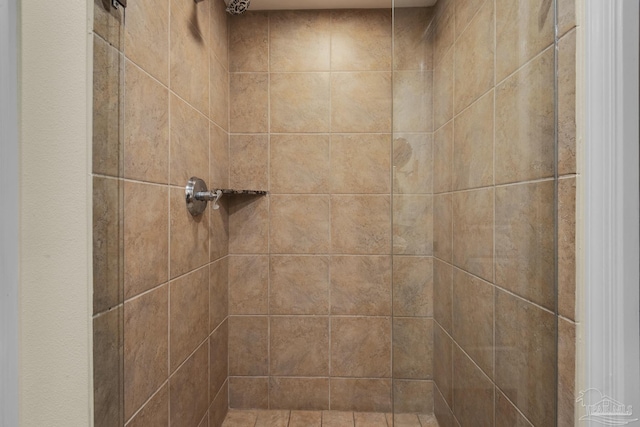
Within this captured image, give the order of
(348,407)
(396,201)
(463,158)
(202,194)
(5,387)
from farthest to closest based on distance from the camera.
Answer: (348,407) → (202,194) → (396,201) → (463,158) → (5,387)

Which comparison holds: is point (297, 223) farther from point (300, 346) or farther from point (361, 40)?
point (361, 40)

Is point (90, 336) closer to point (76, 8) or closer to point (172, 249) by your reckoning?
point (172, 249)

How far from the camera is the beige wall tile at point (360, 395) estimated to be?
1.65 m

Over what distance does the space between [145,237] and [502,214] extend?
3.00 ft

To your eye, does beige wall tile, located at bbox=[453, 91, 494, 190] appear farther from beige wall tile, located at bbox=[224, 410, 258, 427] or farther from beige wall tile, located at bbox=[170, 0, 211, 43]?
beige wall tile, located at bbox=[224, 410, 258, 427]

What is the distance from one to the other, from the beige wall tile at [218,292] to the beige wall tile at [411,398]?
813 mm

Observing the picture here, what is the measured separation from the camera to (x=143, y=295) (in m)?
0.90

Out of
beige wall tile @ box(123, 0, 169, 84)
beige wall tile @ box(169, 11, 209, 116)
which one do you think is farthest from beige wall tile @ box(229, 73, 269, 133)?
beige wall tile @ box(123, 0, 169, 84)

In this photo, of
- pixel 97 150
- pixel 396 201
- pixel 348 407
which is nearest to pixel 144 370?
pixel 97 150

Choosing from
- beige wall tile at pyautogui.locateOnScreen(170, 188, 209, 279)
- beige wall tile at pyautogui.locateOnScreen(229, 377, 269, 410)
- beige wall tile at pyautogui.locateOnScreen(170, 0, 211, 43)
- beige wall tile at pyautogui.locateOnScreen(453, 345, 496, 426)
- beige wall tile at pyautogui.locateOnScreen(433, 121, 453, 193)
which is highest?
beige wall tile at pyautogui.locateOnScreen(170, 0, 211, 43)

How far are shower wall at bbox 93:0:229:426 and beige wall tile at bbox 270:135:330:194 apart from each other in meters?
0.27

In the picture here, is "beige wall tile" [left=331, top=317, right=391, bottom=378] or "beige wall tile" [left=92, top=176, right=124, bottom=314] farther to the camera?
"beige wall tile" [left=331, top=317, right=391, bottom=378]

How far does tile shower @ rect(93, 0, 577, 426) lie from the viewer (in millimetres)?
684

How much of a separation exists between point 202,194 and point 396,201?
0.71m
